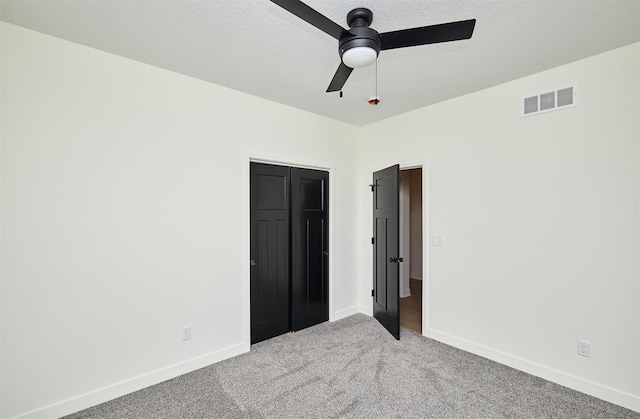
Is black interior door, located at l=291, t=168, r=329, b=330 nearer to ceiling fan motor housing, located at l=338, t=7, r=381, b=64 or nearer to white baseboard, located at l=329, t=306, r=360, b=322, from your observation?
white baseboard, located at l=329, t=306, r=360, b=322

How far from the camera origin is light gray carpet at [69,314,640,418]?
2162mm

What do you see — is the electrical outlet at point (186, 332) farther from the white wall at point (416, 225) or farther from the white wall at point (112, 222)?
the white wall at point (416, 225)

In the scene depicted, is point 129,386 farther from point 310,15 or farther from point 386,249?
point 310,15

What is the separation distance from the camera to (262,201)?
332 cm

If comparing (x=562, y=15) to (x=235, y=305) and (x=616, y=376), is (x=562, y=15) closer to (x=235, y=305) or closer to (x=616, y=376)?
(x=616, y=376)

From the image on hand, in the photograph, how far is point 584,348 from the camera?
7.90ft

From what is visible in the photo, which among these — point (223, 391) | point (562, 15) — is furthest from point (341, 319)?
point (562, 15)

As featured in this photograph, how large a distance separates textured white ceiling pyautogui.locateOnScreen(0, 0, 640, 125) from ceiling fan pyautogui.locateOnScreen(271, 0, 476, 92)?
0.26m

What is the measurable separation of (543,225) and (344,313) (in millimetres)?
2572

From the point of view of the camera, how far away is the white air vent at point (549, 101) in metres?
2.48

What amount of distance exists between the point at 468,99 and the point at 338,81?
1.89 meters


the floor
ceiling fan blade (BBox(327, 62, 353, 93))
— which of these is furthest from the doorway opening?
ceiling fan blade (BBox(327, 62, 353, 93))

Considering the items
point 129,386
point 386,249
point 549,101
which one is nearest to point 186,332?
point 129,386

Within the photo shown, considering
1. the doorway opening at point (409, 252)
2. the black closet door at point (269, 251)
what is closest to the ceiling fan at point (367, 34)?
the black closet door at point (269, 251)
